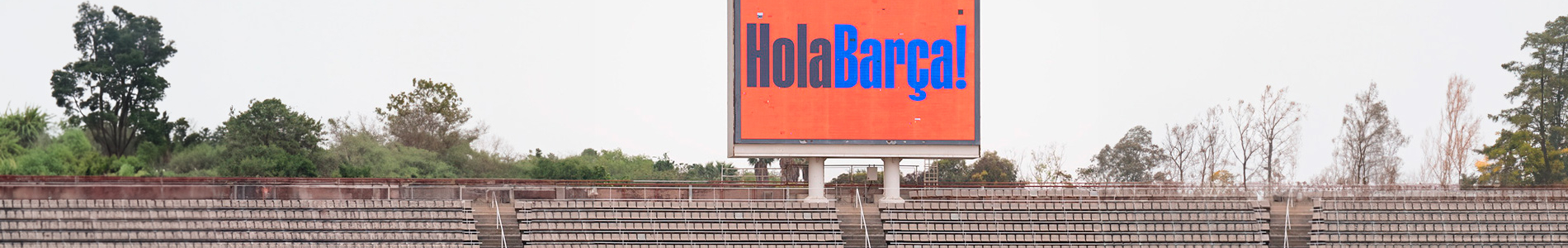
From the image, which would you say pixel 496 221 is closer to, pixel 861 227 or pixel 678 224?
pixel 678 224

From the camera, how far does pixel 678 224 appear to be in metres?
27.0

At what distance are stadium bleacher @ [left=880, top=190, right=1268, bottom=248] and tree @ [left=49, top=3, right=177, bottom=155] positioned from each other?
31.1 meters

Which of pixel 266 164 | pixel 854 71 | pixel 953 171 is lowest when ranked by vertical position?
pixel 953 171

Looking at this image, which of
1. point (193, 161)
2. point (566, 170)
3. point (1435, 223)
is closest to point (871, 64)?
point (1435, 223)

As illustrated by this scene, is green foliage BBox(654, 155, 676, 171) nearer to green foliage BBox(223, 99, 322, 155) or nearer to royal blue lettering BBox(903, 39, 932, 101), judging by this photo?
green foliage BBox(223, 99, 322, 155)

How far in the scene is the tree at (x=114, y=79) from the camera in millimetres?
48719

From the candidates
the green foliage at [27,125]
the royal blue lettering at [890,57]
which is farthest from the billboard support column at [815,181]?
the green foliage at [27,125]

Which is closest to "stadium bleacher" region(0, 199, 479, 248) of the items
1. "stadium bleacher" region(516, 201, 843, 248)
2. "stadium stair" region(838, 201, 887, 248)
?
"stadium bleacher" region(516, 201, 843, 248)

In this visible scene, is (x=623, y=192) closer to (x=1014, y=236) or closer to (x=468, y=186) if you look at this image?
(x=468, y=186)

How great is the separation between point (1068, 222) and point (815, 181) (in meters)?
4.78

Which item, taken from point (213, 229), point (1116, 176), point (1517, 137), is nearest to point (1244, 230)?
point (213, 229)

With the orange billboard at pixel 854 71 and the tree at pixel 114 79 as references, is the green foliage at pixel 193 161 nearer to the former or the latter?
the tree at pixel 114 79

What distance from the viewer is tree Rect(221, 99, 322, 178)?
43062mm

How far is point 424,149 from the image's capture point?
50.0 meters
